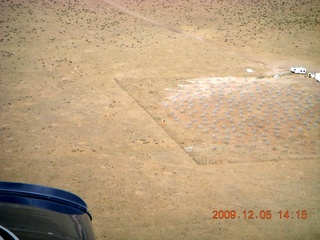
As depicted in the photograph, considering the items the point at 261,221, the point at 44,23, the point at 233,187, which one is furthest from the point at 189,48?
the point at 261,221

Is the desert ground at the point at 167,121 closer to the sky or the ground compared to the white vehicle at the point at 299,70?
closer to the ground

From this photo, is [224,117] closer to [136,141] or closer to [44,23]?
[136,141]
